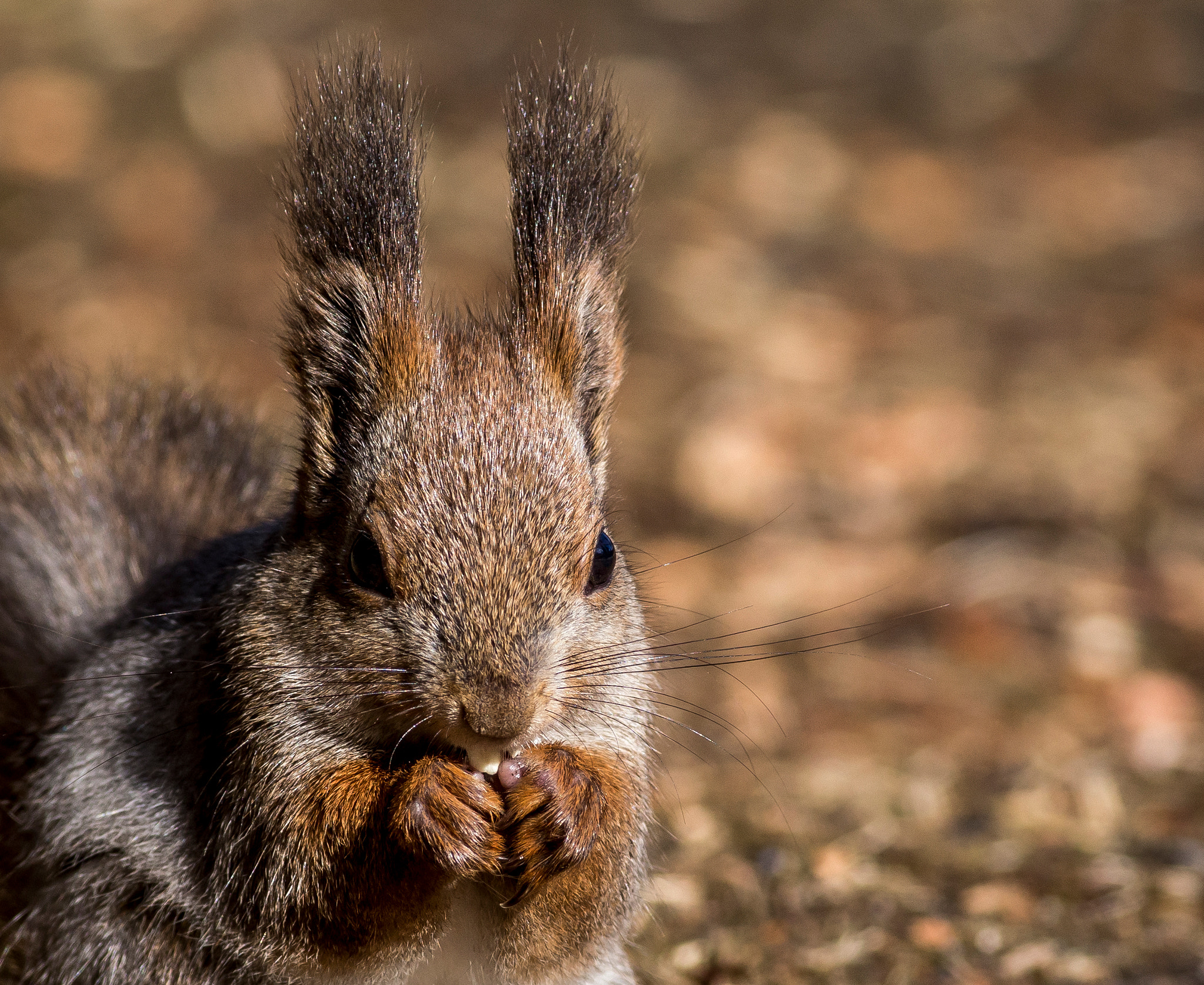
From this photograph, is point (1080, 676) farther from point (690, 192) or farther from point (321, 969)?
point (690, 192)

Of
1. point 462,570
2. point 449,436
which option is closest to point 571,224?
point 449,436

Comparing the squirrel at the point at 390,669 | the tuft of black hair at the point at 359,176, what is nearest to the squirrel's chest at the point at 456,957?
the squirrel at the point at 390,669

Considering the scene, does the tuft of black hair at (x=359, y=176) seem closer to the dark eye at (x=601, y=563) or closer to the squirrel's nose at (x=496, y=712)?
the dark eye at (x=601, y=563)

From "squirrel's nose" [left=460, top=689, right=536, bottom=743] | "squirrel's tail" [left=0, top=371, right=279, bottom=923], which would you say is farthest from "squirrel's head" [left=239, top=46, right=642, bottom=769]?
"squirrel's tail" [left=0, top=371, right=279, bottom=923]

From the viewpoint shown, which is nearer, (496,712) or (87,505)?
(496,712)

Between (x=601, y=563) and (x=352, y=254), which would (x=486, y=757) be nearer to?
(x=601, y=563)

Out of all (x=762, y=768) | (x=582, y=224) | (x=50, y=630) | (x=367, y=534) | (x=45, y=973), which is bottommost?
(x=762, y=768)

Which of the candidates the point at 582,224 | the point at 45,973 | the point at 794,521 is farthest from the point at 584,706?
the point at 794,521

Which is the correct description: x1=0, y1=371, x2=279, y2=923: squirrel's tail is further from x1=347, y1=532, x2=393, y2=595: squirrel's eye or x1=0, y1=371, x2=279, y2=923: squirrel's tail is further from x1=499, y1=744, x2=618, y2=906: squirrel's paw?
x1=499, y1=744, x2=618, y2=906: squirrel's paw
